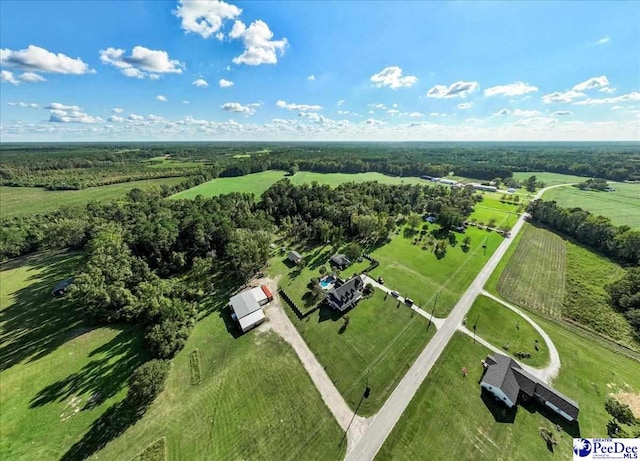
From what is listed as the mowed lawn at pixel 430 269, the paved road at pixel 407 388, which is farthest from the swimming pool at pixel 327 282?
the paved road at pixel 407 388

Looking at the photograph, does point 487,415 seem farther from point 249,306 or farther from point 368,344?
point 249,306

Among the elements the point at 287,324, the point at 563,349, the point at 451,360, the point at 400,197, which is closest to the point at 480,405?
the point at 451,360

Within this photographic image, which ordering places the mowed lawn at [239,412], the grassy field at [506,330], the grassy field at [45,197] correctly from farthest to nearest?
the grassy field at [45,197] < the grassy field at [506,330] < the mowed lawn at [239,412]

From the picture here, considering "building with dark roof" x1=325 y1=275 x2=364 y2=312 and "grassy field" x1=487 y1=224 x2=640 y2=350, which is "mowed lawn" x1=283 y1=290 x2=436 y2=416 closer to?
"building with dark roof" x1=325 y1=275 x2=364 y2=312

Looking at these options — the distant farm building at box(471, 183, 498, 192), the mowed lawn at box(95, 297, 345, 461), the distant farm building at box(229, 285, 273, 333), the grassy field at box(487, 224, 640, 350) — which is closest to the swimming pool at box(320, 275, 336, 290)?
the distant farm building at box(229, 285, 273, 333)

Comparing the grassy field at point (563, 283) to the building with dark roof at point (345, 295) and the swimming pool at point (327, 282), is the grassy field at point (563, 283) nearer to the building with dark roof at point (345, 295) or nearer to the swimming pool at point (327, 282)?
the building with dark roof at point (345, 295)

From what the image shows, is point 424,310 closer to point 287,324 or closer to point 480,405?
point 480,405
